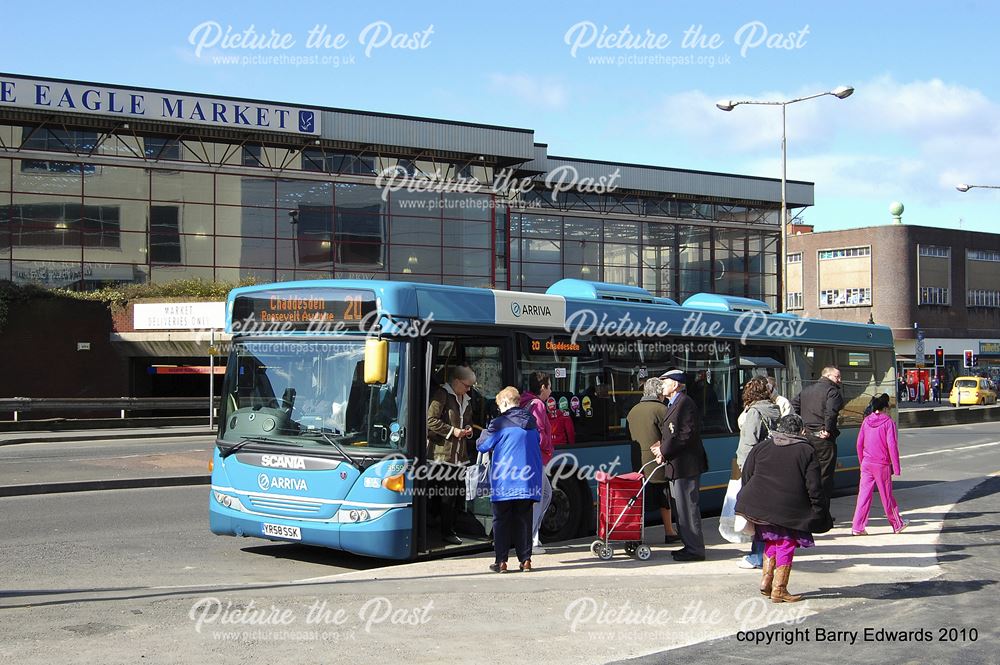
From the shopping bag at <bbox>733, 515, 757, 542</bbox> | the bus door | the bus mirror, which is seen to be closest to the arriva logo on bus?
the bus door

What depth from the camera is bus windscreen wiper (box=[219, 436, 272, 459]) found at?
9742mm

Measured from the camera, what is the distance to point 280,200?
4500cm

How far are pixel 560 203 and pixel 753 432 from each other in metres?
47.8

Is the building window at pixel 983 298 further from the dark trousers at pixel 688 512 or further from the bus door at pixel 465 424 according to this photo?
the bus door at pixel 465 424

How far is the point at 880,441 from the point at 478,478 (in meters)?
4.99

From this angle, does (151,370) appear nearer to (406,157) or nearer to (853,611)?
(406,157)

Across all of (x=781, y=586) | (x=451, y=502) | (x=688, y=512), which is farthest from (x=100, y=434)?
(x=781, y=586)

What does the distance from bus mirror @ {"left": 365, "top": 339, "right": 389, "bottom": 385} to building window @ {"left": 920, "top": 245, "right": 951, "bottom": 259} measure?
76.2m

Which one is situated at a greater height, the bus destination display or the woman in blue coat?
the bus destination display

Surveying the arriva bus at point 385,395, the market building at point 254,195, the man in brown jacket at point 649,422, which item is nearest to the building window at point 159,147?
the market building at point 254,195

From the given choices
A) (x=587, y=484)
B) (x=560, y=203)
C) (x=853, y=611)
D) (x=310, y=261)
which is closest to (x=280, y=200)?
(x=310, y=261)

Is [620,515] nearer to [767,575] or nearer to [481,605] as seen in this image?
[767,575]

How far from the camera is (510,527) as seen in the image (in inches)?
362

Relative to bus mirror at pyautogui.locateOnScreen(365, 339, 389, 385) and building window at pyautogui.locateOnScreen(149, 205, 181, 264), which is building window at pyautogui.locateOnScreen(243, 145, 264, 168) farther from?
bus mirror at pyautogui.locateOnScreen(365, 339, 389, 385)
